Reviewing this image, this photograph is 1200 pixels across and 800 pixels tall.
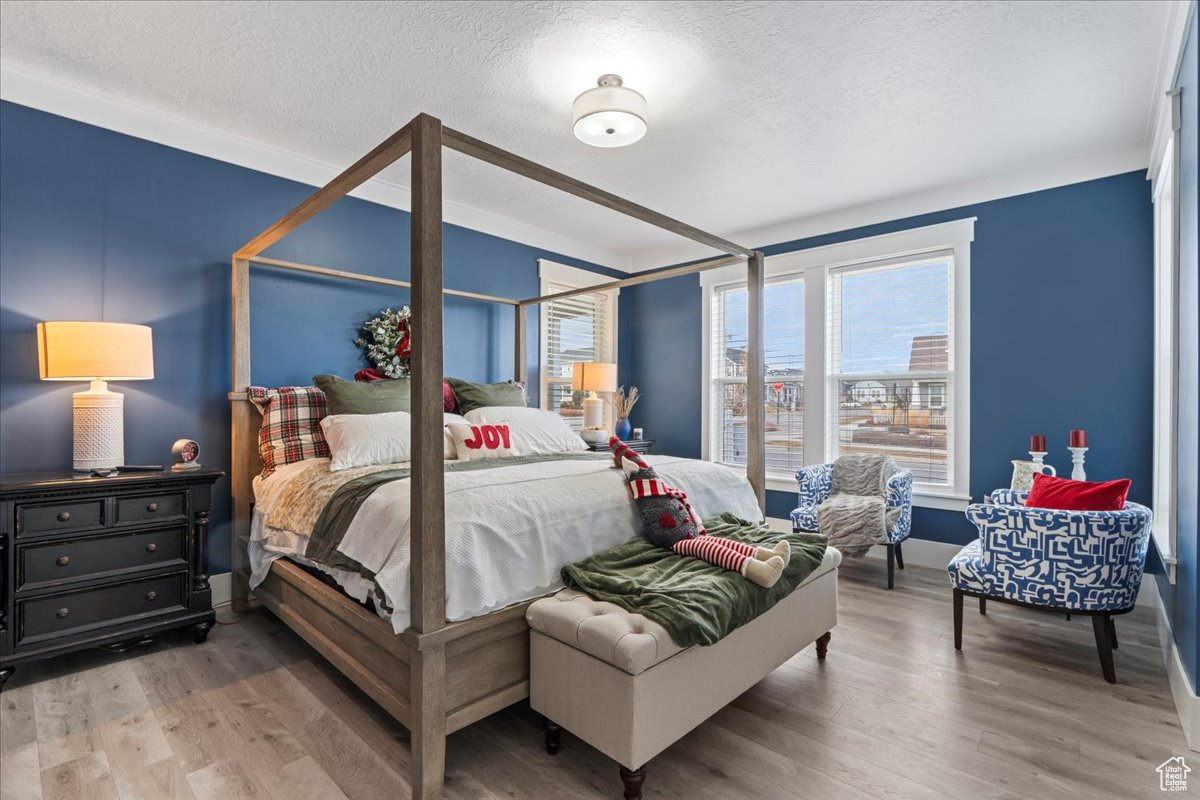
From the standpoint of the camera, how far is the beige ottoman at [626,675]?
1668mm

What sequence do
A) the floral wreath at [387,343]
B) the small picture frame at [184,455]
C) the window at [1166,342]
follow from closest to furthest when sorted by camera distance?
the window at [1166,342] < the small picture frame at [184,455] < the floral wreath at [387,343]

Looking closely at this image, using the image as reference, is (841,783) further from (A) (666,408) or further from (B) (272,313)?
(A) (666,408)

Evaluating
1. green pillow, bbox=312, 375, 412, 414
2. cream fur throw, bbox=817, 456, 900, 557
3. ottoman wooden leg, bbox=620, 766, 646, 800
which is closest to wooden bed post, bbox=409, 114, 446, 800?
ottoman wooden leg, bbox=620, 766, 646, 800

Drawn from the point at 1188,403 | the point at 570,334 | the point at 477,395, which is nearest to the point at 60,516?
the point at 477,395

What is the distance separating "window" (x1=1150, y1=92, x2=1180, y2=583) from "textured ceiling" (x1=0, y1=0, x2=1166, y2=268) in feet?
1.26

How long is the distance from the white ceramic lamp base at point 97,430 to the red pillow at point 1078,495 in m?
4.15

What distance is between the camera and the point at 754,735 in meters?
2.04

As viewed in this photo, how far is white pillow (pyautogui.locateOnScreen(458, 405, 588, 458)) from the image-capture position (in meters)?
3.34

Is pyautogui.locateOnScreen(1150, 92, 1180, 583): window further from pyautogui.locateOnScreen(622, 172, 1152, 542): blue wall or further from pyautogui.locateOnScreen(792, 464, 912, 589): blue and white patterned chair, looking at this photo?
pyautogui.locateOnScreen(792, 464, 912, 589): blue and white patterned chair

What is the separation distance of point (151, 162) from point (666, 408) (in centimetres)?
425

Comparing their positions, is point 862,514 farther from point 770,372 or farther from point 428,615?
point 428,615

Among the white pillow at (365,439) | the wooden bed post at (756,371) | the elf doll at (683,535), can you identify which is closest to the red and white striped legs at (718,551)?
the elf doll at (683,535)

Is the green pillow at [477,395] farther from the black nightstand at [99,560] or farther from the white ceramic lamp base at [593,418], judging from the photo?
the black nightstand at [99,560]

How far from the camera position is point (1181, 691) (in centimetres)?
212
